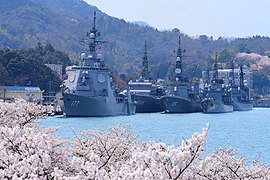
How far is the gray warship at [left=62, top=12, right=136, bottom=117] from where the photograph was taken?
60500mm

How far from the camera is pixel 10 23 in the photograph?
192 meters

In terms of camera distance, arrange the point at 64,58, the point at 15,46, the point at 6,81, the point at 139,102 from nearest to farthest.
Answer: the point at 6,81
the point at 139,102
the point at 64,58
the point at 15,46

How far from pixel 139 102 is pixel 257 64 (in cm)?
10947

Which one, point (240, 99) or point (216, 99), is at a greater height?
point (216, 99)

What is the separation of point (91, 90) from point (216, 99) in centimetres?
3665

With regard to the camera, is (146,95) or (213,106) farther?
(213,106)

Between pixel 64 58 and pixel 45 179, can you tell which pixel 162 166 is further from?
pixel 64 58

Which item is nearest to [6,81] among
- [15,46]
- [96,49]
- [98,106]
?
[96,49]

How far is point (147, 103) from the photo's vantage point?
290 ft

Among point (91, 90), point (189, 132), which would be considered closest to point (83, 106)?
point (91, 90)

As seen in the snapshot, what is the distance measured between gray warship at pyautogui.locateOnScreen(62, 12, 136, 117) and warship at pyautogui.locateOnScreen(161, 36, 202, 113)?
59.4 ft

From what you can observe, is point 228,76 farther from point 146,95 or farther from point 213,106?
point 146,95

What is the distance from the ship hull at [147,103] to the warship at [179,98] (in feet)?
4.23

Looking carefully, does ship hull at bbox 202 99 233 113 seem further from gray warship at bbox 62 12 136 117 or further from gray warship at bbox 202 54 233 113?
gray warship at bbox 62 12 136 117
